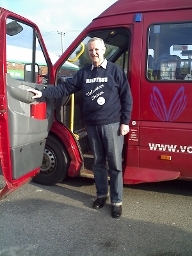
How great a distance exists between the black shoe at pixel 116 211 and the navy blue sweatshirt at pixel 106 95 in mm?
1004

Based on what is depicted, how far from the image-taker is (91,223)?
3.43 metres

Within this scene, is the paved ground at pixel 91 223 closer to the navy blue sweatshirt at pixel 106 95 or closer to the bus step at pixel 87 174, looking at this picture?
the bus step at pixel 87 174

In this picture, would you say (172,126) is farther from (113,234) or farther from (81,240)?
(81,240)

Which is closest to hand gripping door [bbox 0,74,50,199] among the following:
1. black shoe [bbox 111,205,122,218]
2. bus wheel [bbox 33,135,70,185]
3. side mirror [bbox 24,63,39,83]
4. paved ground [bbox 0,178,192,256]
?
side mirror [bbox 24,63,39,83]

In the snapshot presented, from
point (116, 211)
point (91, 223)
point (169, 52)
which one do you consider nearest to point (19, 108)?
point (91, 223)

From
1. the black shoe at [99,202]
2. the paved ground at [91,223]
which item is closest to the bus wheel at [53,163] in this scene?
the paved ground at [91,223]

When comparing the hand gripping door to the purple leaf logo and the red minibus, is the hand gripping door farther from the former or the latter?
the purple leaf logo

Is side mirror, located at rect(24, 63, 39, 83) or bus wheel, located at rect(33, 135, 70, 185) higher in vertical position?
side mirror, located at rect(24, 63, 39, 83)

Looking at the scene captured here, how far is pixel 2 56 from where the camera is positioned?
3.08 metres

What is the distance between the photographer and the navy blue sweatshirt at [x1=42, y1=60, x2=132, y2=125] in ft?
11.0

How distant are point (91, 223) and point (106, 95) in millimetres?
1431

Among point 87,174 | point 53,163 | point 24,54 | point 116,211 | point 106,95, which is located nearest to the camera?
point 106,95

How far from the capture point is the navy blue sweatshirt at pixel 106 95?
337 cm

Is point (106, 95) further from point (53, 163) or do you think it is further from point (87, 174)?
point (53, 163)
